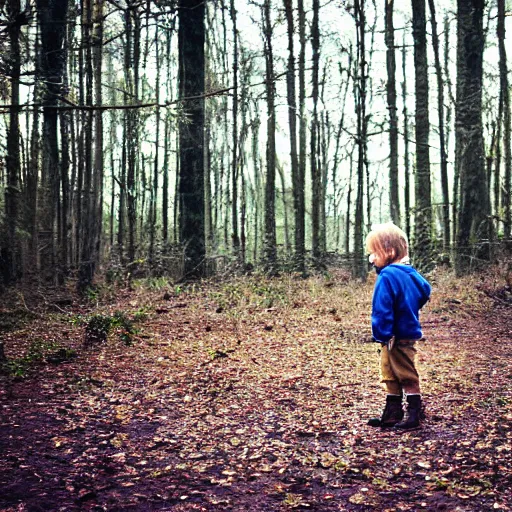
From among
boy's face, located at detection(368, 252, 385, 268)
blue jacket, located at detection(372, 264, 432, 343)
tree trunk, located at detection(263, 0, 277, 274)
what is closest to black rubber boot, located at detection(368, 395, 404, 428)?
blue jacket, located at detection(372, 264, 432, 343)

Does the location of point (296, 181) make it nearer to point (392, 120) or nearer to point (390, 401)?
point (392, 120)

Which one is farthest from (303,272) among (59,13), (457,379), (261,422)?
(261,422)

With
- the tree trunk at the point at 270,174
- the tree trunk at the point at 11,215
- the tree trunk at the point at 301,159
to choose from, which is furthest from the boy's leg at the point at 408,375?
the tree trunk at the point at 301,159

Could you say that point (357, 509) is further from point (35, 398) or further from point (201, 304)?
point (201, 304)

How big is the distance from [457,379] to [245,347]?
2.84 meters

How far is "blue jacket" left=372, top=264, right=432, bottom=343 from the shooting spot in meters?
4.06

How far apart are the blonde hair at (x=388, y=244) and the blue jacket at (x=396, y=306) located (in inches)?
4.7

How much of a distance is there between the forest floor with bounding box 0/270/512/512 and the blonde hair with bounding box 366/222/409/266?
1.35 m

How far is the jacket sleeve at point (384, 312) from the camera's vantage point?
405cm

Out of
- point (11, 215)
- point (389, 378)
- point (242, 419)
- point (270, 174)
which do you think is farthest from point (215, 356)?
point (270, 174)

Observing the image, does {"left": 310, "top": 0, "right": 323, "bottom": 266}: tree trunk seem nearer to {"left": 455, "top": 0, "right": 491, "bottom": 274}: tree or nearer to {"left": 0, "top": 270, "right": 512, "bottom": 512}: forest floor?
{"left": 455, "top": 0, "right": 491, "bottom": 274}: tree

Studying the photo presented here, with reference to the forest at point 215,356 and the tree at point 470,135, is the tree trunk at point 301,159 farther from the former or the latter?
the tree at point 470,135

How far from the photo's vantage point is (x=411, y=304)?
4125 mm

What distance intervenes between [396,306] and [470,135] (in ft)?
33.7
